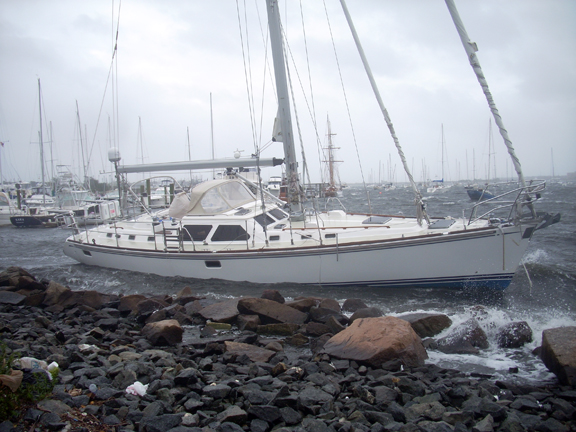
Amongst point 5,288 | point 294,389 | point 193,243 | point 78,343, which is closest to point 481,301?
point 294,389

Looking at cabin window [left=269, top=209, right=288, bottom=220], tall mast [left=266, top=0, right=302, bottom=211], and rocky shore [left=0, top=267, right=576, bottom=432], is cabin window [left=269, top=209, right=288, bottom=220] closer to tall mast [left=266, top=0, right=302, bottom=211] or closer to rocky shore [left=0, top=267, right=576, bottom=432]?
tall mast [left=266, top=0, right=302, bottom=211]

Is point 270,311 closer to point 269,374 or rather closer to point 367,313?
point 367,313

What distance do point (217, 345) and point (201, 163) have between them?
739 cm

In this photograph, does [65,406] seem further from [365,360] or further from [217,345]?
[365,360]

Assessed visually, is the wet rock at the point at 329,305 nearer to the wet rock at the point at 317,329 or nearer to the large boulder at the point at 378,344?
the wet rock at the point at 317,329

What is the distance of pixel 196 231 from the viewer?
1120cm

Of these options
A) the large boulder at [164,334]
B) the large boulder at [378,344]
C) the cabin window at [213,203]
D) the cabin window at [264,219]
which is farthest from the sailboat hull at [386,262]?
the large boulder at [164,334]

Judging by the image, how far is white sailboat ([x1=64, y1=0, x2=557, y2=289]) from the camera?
28.8 feet

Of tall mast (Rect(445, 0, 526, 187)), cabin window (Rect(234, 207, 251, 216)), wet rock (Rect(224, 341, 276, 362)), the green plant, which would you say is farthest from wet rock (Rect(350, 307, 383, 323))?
cabin window (Rect(234, 207, 251, 216))

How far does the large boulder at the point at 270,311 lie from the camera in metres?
7.34

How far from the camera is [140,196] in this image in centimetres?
1441

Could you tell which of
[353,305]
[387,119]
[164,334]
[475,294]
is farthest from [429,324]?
[387,119]

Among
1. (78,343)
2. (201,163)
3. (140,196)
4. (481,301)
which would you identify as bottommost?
(481,301)

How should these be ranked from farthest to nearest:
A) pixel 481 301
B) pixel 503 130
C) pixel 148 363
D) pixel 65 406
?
pixel 481 301
pixel 503 130
pixel 148 363
pixel 65 406
